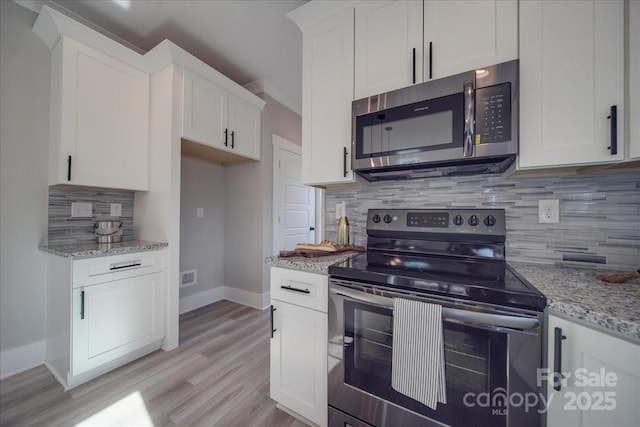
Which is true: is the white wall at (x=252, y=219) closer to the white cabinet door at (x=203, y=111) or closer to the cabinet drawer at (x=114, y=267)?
the white cabinet door at (x=203, y=111)

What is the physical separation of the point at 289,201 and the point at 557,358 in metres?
3.01

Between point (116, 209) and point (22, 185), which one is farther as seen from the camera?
point (116, 209)

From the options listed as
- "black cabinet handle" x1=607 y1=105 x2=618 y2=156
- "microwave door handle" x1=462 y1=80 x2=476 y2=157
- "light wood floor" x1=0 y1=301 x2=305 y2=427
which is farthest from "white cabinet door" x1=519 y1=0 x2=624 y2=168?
"light wood floor" x1=0 y1=301 x2=305 y2=427

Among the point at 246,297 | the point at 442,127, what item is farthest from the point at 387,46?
the point at 246,297

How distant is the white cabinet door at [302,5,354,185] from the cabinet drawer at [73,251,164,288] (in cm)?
146

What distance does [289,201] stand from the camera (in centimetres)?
340

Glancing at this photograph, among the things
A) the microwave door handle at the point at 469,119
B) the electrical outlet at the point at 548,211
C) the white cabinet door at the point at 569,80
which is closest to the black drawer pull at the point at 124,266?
the microwave door handle at the point at 469,119

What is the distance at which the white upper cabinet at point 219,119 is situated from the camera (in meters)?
2.12

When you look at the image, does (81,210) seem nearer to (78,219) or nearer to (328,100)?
(78,219)

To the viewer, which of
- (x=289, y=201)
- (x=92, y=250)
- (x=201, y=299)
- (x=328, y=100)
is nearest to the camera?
(x=328, y=100)

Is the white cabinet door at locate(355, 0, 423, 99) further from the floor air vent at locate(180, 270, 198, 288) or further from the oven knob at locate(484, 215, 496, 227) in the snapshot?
the floor air vent at locate(180, 270, 198, 288)

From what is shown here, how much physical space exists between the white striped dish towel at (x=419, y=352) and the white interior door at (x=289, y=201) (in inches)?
92.9

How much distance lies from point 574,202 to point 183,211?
128 inches

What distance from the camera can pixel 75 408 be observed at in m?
Answer: 1.36
